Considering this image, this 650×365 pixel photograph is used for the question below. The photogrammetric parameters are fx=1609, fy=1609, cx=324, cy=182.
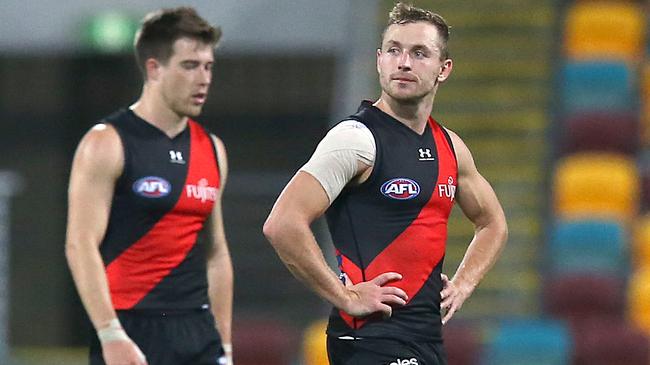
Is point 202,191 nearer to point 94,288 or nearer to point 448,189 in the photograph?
point 94,288

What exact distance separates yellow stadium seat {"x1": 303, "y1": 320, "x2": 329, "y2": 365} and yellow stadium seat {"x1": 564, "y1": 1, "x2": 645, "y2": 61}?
4.66 meters

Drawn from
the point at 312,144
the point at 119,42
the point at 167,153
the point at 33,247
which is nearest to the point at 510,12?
the point at 312,144

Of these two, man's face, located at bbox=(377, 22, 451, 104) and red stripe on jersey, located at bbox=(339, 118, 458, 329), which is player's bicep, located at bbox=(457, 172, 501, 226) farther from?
man's face, located at bbox=(377, 22, 451, 104)

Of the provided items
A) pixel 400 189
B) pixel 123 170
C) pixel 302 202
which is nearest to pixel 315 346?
pixel 123 170

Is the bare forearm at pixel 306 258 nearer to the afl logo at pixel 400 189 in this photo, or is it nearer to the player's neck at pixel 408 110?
the afl logo at pixel 400 189

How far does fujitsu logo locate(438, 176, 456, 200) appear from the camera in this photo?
561 cm

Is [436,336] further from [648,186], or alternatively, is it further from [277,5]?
[277,5]

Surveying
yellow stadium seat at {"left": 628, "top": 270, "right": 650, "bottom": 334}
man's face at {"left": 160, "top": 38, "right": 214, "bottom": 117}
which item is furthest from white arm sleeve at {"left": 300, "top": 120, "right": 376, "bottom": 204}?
yellow stadium seat at {"left": 628, "top": 270, "right": 650, "bottom": 334}

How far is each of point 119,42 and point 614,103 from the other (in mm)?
4603

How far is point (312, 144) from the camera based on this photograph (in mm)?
16609

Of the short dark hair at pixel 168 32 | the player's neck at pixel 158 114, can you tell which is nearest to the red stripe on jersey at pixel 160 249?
the player's neck at pixel 158 114

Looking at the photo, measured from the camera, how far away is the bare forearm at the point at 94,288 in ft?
19.7

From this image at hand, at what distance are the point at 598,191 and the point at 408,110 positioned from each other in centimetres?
852

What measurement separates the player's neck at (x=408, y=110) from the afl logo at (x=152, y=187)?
3.82 ft
